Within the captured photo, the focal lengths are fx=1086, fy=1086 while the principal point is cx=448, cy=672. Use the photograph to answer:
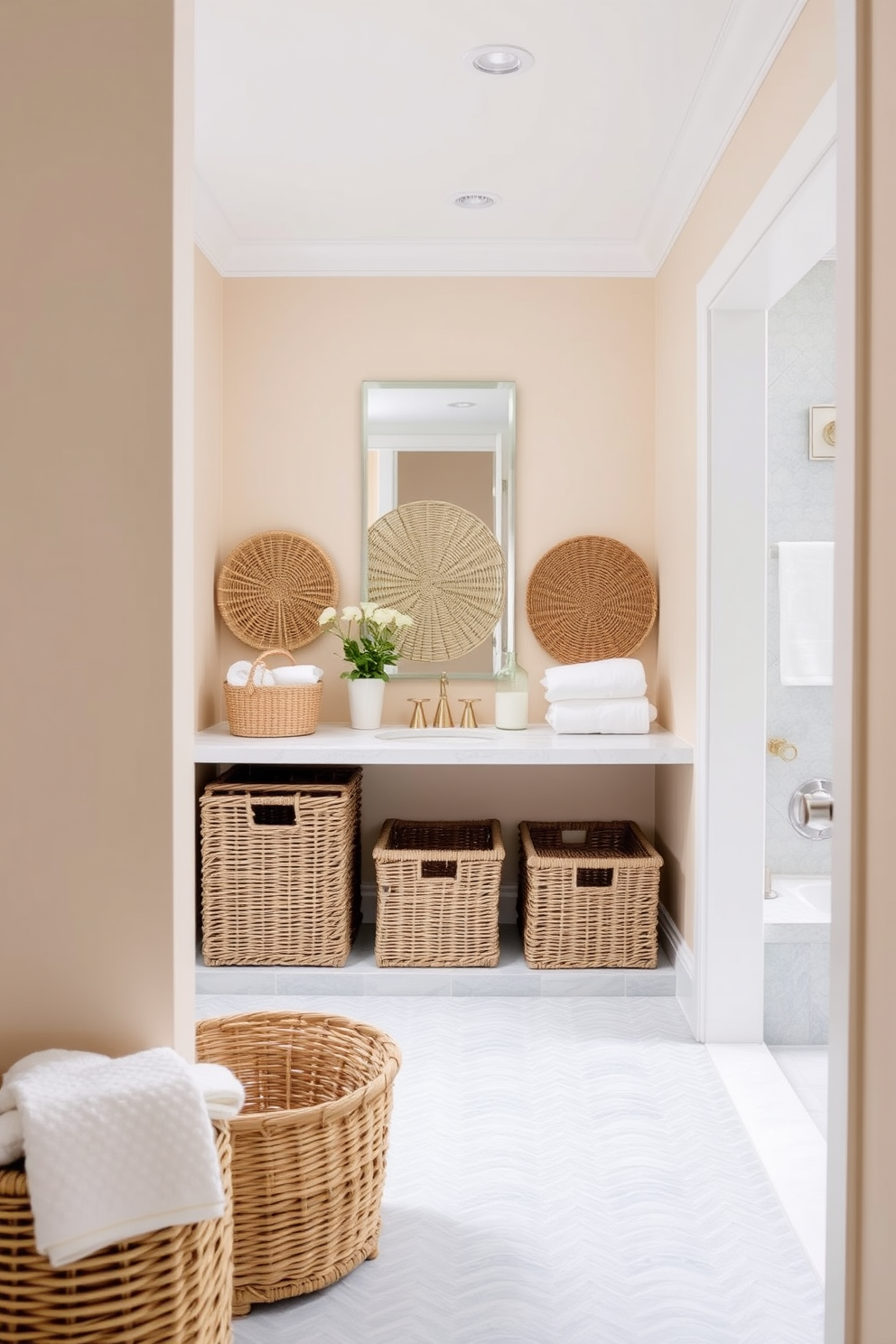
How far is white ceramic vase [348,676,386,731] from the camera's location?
3.75 metres

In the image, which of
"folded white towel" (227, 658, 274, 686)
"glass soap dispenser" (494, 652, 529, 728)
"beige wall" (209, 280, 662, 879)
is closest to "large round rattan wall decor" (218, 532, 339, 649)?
"beige wall" (209, 280, 662, 879)

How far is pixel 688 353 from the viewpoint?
10.9 feet

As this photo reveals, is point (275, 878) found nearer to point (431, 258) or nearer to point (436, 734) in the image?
point (436, 734)

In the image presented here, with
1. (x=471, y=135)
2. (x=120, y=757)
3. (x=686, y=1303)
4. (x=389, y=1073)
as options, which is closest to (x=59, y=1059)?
(x=120, y=757)

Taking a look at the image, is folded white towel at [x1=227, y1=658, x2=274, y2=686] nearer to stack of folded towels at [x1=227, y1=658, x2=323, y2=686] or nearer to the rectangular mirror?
stack of folded towels at [x1=227, y1=658, x2=323, y2=686]

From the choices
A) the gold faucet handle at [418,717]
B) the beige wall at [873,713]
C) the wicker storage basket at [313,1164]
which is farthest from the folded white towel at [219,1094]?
the gold faucet handle at [418,717]

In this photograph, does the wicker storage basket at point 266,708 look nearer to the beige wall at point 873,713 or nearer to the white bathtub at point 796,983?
the white bathtub at point 796,983

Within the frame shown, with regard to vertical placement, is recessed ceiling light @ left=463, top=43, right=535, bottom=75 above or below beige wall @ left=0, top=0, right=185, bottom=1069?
above

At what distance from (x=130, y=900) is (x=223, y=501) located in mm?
2756

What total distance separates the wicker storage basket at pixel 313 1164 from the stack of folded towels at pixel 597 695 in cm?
167

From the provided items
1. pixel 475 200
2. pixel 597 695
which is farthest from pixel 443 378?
pixel 597 695

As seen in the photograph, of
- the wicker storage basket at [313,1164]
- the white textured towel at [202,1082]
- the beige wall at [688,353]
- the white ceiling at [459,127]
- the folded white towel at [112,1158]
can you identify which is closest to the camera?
the folded white towel at [112,1158]

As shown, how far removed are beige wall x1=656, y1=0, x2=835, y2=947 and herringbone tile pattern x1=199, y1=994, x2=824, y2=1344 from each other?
2.30 ft

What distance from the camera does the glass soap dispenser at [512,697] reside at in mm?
3758
